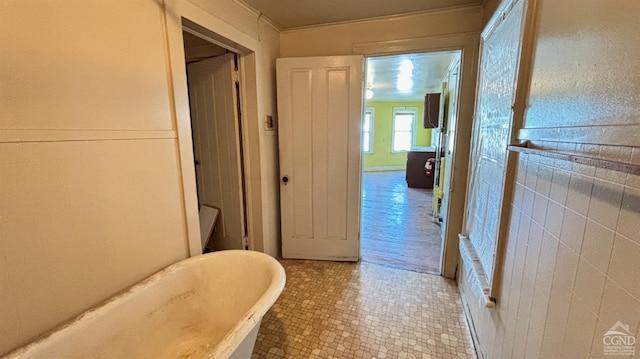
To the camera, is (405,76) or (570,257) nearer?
(570,257)

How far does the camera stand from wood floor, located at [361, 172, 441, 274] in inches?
110

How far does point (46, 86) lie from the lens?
3.34ft

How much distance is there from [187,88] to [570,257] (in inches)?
84.2

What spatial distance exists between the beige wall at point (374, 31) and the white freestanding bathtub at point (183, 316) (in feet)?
6.59

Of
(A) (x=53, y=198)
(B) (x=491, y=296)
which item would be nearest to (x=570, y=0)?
(B) (x=491, y=296)

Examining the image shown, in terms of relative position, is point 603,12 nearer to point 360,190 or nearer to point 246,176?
point 360,190

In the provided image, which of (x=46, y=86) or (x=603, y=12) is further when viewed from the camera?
(x=46, y=86)

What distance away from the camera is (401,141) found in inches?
343

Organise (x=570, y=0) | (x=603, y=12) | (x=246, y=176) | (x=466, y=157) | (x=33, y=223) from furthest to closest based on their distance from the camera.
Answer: (x=246, y=176) < (x=466, y=157) < (x=33, y=223) < (x=570, y=0) < (x=603, y=12)

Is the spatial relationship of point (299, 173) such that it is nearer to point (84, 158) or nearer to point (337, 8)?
point (337, 8)

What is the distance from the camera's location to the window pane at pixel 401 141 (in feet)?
28.4

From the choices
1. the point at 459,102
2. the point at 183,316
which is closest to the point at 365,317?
the point at 183,316

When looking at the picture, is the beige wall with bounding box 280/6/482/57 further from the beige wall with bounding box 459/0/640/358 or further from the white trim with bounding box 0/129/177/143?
the white trim with bounding box 0/129/177/143

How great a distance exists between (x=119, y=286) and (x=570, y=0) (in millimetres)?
2171
